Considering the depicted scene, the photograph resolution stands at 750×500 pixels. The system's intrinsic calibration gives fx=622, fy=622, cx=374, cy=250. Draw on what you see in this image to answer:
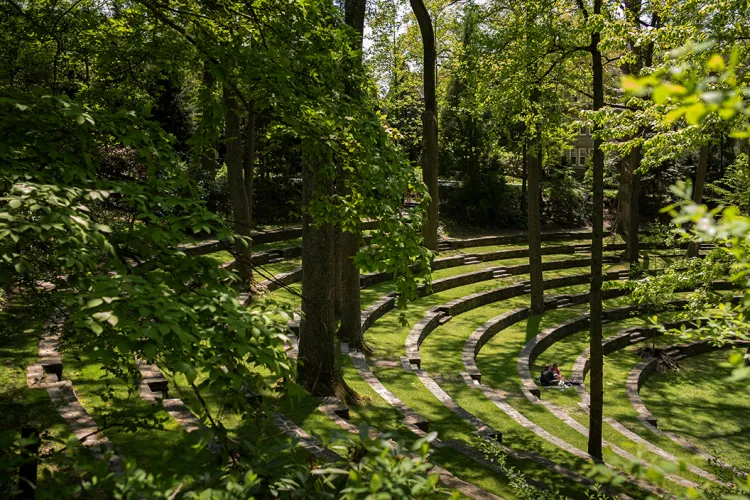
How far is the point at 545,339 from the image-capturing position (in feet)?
58.0

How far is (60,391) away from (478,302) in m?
14.7

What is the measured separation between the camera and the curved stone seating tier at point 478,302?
15641mm

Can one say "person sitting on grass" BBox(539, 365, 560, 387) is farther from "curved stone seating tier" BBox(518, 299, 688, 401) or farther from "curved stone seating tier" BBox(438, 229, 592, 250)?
"curved stone seating tier" BBox(438, 229, 592, 250)

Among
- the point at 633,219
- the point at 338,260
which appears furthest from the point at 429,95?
the point at 633,219

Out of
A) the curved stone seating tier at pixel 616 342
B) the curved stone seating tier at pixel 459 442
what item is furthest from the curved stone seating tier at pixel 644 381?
the curved stone seating tier at pixel 459 442

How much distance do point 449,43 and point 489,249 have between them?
1255 centimetres

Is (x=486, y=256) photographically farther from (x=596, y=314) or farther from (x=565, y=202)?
(x=596, y=314)

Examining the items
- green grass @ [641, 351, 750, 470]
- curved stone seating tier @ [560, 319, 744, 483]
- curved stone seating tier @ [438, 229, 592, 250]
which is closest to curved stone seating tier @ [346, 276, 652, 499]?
curved stone seating tier @ [560, 319, 744, 483]

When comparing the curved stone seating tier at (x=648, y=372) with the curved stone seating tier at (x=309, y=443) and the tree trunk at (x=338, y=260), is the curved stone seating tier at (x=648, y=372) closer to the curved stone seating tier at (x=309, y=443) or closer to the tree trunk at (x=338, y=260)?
the tree trunk at (x=338, y=260)

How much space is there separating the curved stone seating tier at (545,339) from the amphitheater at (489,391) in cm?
5

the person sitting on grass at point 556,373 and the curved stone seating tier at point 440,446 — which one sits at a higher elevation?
the curved stone seating tier at point 440,446

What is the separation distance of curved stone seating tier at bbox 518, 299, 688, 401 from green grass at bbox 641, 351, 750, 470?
1.98m

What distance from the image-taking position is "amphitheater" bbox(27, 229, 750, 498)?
7.37 metres

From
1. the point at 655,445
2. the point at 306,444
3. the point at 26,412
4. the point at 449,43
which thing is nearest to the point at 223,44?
the point at 306,444
